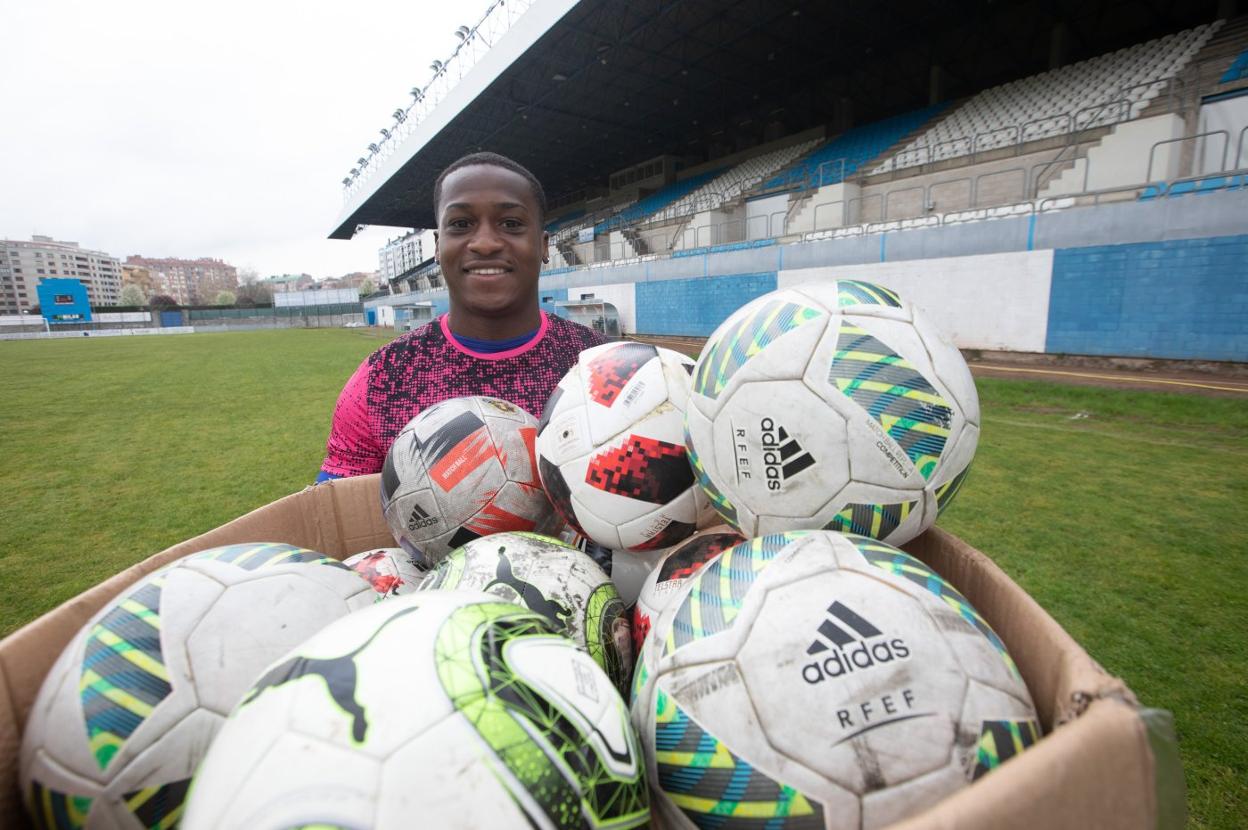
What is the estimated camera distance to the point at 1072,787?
0.65 meters

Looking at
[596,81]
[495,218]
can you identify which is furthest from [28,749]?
[596,81]

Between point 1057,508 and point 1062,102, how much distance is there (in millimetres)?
15014

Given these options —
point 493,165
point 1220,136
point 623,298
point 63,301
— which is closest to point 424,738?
point 493,165

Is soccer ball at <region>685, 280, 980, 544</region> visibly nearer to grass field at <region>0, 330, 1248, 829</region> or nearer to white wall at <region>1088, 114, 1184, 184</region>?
grass field at <region>0, 330, 1248, 829</region>

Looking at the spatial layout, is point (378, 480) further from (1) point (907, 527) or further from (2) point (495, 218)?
(1) point (907, 527)

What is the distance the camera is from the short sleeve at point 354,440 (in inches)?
95.4

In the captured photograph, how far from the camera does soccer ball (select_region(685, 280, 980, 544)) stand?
1.31m

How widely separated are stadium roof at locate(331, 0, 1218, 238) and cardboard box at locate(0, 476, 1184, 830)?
16519 millimetres

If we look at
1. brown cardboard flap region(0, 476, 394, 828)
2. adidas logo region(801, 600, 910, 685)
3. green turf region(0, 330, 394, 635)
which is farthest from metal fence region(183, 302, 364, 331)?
adidas logo region(801, 600, 910, 685)

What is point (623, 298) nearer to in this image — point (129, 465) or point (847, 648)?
point (129, 465)

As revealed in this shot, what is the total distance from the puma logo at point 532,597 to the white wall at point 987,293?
10.4 m

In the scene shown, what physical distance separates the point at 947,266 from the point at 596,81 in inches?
549

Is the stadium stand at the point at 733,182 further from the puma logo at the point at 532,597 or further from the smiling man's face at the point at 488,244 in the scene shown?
the puma logo at the point at 532,597

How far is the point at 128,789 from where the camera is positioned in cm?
92
